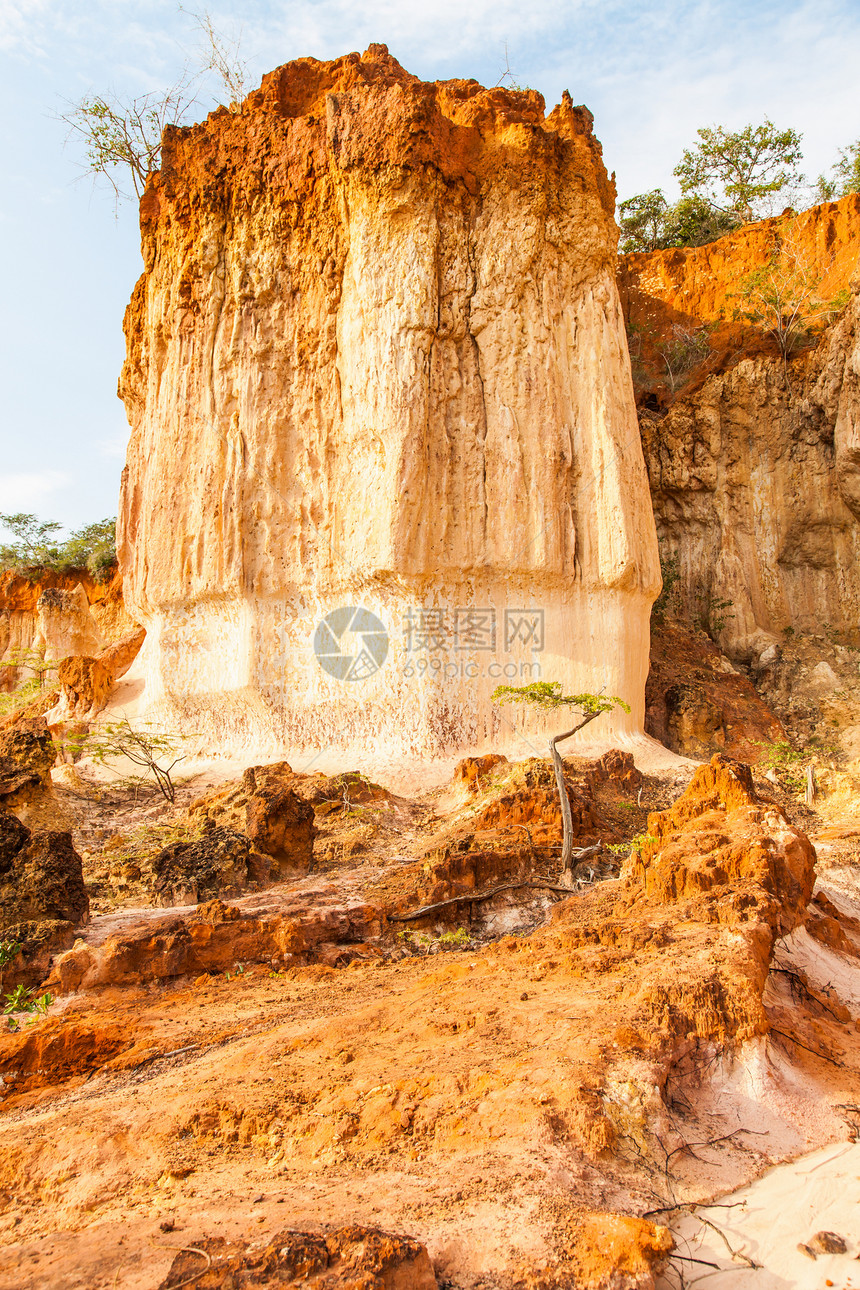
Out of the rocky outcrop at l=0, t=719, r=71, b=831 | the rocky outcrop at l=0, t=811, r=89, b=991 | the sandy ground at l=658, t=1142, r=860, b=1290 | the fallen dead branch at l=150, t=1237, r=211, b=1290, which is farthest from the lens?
the rocky outcrop at l=0, t=719, r=71, b=831

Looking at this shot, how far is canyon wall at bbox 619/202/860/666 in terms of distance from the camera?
15.7m

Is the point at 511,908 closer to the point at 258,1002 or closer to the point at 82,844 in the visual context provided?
the point at 258,1002

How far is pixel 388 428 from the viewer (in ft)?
39.1

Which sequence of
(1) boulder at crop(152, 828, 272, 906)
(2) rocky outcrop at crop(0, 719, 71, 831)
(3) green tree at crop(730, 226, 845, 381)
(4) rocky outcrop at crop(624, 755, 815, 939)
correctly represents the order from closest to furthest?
1. (4) rocky outcrop at crop(624, 755, 815, 939)
2. (1) boulder at crop(152, 828, 272, 906)
3. (2) rocky outcrop at crop(0, 719, 71, 831)
4. (3) green tree at crop(730, 226, 845, 381)

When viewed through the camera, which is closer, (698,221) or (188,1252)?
(188,1252)

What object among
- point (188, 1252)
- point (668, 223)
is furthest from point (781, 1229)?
point (668, 223)

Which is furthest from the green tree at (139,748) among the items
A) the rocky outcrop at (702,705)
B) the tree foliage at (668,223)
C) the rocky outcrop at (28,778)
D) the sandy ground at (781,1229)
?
the tree foliage at (668,223)

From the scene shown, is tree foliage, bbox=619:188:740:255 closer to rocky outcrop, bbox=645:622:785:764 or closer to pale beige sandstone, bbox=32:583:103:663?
rocky outcrop, bbox=645:622:785:764

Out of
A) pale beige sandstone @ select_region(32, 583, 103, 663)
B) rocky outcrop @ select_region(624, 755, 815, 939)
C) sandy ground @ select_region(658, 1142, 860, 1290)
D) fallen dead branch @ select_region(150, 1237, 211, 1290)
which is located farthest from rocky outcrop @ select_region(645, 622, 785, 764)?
pale beige sandstone @ select_region(32, 583, 103, 663)

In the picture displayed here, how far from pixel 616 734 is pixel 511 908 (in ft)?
20.3

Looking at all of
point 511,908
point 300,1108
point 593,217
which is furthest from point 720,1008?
point 593,217

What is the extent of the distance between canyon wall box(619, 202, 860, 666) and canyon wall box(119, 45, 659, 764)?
471cm

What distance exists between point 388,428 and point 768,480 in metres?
9.12

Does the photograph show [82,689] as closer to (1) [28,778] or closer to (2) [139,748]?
(2) [139,748]
